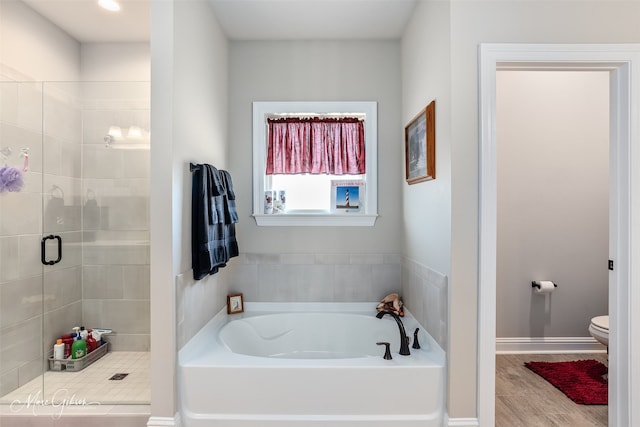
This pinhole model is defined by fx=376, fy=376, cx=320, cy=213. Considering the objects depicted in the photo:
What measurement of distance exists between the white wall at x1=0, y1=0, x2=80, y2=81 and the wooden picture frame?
257cm

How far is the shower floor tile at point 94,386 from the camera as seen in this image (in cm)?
213

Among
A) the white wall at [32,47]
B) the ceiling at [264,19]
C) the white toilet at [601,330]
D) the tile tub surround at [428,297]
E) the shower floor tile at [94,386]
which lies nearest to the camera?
the tile tub surround at [428,297]

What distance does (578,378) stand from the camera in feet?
9.12

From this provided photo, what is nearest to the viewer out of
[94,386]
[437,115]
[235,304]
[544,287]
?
[437,115]

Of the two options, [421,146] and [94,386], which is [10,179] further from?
[421,146]

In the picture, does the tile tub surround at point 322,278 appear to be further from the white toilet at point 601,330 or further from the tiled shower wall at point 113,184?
the white toilet at point 601,330

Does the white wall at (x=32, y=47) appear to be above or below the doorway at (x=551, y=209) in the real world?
above

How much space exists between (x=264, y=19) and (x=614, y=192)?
2.42 meters

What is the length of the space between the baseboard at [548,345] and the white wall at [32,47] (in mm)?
4124

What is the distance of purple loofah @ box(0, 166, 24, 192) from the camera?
2194 millimetres

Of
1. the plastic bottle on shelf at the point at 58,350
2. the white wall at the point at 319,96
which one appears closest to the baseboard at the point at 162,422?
the plastic bottle on shelf at the point at 58,350

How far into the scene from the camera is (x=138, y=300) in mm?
2717

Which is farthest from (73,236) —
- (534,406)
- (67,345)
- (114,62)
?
(534,406)

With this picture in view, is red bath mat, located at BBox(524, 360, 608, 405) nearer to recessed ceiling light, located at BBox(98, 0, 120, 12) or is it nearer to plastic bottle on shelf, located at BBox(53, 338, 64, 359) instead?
plastic bottle on shelf, located at BBox(53, 338, 64, 359)
